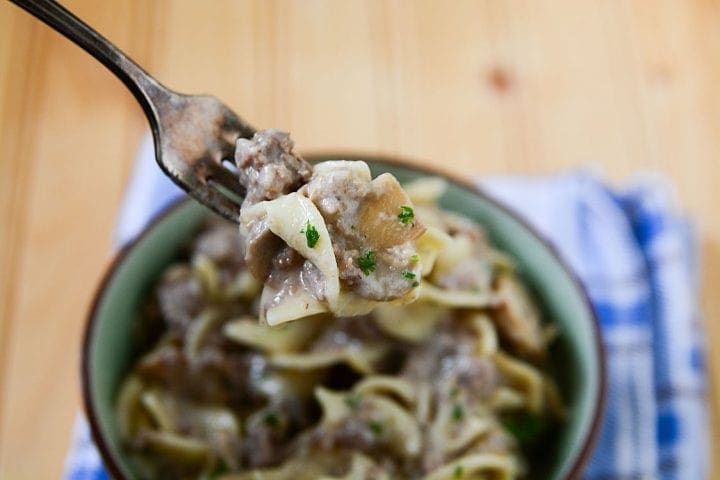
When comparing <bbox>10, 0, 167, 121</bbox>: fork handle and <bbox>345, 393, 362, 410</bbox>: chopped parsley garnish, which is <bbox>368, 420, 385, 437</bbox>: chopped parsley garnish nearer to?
<bbox>345, 393, 362, 410</bbox>: chopped parsley garnish

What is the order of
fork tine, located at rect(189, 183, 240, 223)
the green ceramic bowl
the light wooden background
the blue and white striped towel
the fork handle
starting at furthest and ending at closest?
the light wooden background → the blue and white striped towel → the green ceramic bowl → fork tine, located at rect(189, 183, 240, 223) → the fork handle

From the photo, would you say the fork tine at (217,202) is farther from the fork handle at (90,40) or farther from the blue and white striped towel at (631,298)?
the blue and white striped towel at (631,298)

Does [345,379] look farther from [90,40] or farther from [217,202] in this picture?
[90,40]

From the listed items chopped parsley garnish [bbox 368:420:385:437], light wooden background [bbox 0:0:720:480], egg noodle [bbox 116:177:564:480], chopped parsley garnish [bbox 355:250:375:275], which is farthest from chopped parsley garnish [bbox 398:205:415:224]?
light wooden background [bbox 0:0:720:480]

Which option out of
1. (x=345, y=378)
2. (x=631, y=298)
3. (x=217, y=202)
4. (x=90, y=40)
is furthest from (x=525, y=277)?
(x=90, y=40)

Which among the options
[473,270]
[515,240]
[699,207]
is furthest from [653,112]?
[473,270]

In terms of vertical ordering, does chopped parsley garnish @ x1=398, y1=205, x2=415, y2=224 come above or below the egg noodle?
above

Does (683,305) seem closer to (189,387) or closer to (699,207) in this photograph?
(699,207)

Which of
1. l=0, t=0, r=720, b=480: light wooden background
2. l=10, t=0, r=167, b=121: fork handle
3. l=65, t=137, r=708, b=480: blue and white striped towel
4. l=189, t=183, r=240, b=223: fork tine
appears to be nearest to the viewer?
l=10, t=0, r=167, b=121: fork handle
